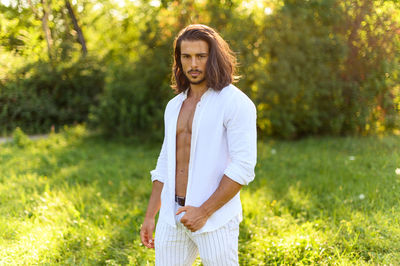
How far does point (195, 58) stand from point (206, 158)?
0.59 meters

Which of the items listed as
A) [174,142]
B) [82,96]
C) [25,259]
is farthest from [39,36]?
[174,142]

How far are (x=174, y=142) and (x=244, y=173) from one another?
500mm

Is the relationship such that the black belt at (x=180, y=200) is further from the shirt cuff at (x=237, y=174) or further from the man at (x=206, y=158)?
the shirt cuff at (x=237, y=174)

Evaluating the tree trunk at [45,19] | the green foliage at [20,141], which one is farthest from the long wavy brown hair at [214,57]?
the green foliage at [20,141]

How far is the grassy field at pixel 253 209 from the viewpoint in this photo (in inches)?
125

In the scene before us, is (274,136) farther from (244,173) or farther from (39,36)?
(244,173)

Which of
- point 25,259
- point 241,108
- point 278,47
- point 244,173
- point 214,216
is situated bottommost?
point 25,259

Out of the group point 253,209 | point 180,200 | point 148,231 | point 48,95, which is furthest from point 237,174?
point 48,95

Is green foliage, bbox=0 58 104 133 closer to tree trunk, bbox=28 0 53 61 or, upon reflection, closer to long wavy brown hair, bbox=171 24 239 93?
tree trunk, bbox=28 0 53 61

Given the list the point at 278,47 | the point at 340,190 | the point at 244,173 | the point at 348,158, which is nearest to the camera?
the point at 244,173

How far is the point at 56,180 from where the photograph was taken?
17.3 ft

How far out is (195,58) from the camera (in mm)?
1978

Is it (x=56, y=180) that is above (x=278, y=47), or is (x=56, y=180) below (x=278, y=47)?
below

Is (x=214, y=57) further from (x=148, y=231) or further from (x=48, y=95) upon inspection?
(x=48, y=95)
